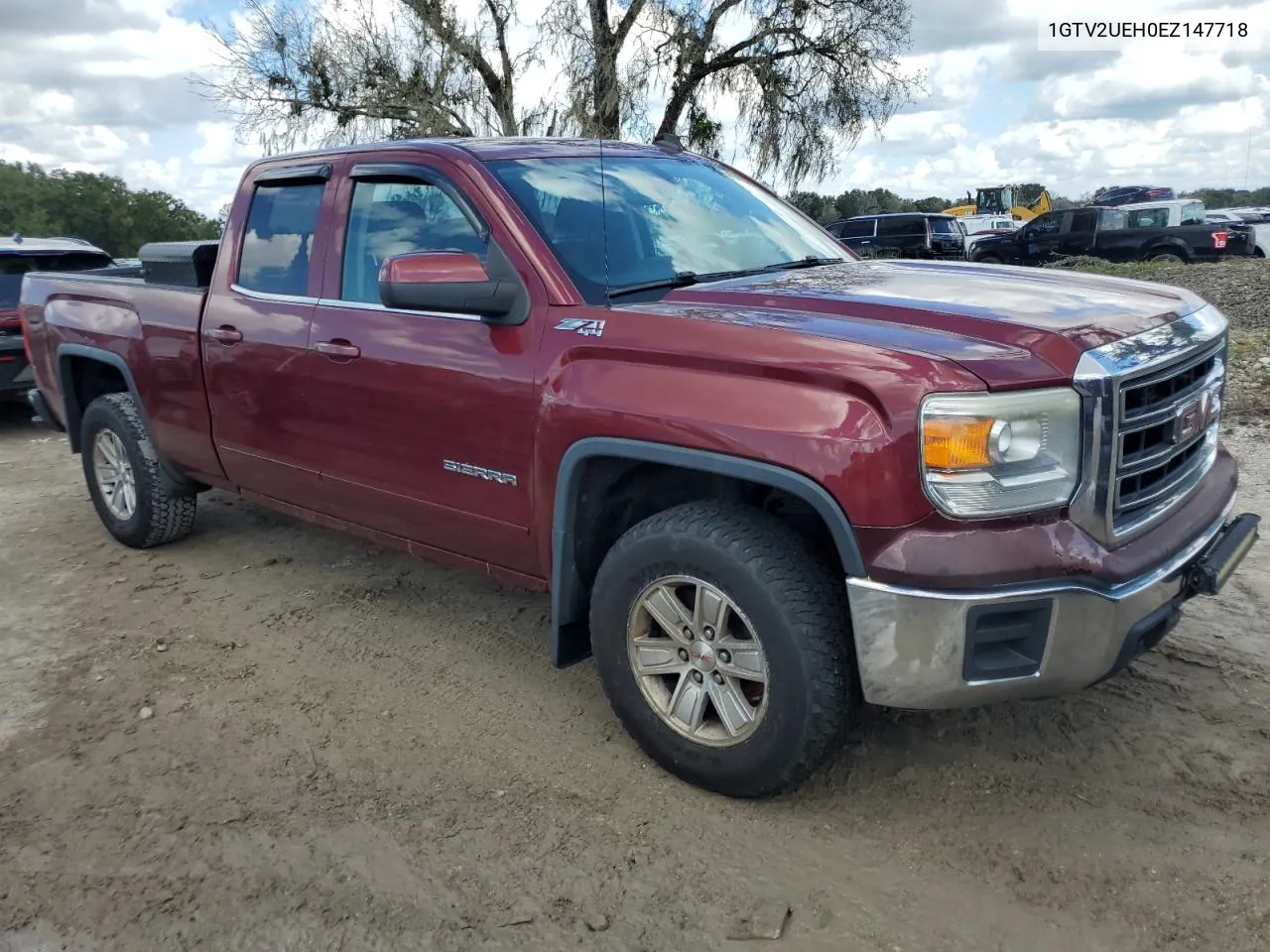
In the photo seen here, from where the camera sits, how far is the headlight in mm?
2490

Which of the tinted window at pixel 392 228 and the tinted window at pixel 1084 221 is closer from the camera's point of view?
the tinted window at pixel 392 228

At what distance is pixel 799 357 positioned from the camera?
2658mm

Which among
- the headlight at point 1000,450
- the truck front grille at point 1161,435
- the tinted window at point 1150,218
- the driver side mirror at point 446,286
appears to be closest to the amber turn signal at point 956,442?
the headlight at point 1000,450

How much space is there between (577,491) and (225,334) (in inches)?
83.9

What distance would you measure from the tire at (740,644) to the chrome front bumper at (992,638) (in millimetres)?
140

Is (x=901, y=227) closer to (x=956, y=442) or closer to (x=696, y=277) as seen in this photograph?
(x=696, y=277)

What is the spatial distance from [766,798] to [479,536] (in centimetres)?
131

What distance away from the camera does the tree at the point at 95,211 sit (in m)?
36.1

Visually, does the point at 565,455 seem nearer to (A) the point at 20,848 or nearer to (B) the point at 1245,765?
(A) the point at 20,848

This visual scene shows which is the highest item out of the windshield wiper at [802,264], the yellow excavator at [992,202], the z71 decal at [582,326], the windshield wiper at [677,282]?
the yellow excavator at [992,202]

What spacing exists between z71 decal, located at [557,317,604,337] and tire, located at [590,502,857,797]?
0.58 m

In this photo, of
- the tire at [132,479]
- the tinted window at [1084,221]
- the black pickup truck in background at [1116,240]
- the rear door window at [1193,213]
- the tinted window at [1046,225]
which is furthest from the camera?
the tinted window at [1046,225]

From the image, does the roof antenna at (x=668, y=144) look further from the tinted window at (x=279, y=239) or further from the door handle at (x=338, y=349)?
the door handle at (x=338, y=349)

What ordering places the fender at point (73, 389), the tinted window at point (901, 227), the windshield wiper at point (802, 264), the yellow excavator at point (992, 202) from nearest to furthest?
the windshield wiper at point (802, 264), the fender at point (73, 389), the tinted window at point (901, 227), the yellow excavator at point (992, 202)
